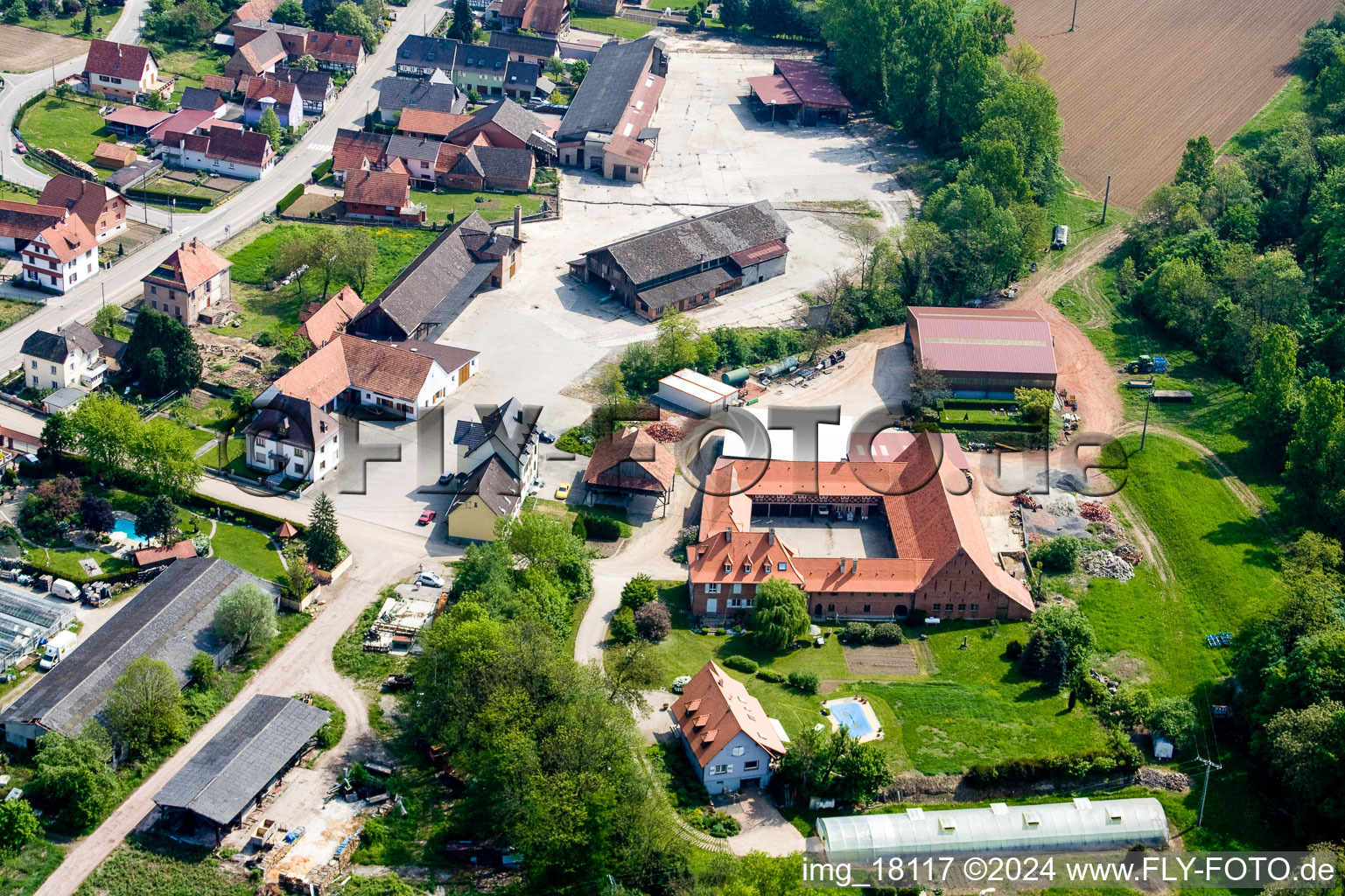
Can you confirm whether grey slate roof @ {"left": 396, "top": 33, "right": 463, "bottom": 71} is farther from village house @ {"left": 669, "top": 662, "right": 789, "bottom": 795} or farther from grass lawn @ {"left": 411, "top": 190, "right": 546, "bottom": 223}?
village house @ {"left": 669, "top": 662, "right": 789, "bottom": 795}

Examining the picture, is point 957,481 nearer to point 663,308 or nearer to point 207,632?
point 663,308

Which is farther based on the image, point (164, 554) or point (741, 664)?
point (164, 554)

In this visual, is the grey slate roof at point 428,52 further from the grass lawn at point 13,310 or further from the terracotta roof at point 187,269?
the grass lawn at point 13,310

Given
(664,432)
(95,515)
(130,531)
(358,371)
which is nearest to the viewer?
(95,515)

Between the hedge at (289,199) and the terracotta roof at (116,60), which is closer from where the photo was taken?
the hedge at (289,199)

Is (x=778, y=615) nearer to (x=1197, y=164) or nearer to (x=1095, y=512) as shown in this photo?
(x=1095, y=512)

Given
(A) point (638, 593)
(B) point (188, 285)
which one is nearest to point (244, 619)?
(A) point (638, 593)

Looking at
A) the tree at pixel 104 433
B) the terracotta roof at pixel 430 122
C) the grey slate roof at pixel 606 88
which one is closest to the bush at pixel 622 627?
the tree at pixel 104 433
